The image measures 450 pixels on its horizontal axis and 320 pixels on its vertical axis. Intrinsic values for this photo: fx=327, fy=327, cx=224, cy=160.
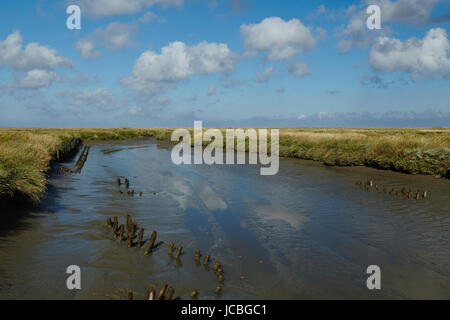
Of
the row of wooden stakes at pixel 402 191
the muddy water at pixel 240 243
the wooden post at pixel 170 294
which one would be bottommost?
the muddy water at pixel 240 243

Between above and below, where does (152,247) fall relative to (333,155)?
below

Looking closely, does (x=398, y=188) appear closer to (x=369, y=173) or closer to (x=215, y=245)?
(x=369, y=173)

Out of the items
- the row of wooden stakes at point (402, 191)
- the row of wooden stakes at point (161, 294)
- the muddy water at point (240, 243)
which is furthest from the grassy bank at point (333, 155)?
the row of wooden stakes at point (161, 294)

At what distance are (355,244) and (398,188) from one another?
8.88 metres

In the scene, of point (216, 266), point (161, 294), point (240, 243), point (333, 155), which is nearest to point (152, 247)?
point (216, 266)

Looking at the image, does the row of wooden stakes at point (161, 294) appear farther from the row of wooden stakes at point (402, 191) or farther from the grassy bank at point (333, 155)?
the row of wooden stakes at point (402, 191)

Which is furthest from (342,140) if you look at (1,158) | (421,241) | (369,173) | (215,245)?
(1,158)

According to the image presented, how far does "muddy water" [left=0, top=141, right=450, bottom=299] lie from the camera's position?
6.16 m

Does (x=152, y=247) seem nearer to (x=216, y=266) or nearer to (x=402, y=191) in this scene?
(x=216, y=266)

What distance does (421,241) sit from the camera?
8789 millimetres

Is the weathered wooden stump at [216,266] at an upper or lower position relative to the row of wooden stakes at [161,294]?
lower

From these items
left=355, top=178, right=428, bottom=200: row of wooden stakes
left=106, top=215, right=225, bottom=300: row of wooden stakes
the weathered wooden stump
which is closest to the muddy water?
left=106, top=215, right=225, bottom=300: row of wooden stakes

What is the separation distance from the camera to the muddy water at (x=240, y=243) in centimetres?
616

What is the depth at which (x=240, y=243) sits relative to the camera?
875cm
